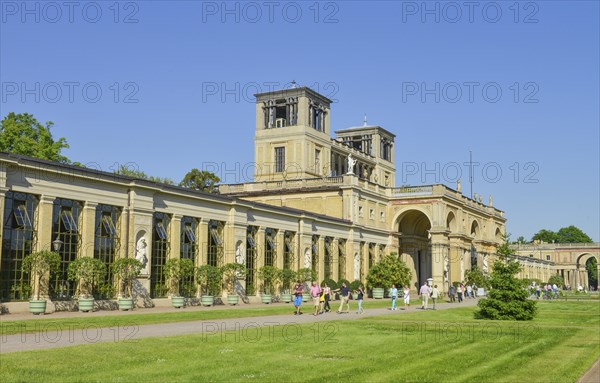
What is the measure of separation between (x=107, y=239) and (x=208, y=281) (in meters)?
8.65

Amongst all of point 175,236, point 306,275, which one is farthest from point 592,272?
point 175,236

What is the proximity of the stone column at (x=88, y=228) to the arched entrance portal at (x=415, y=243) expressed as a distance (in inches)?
1788

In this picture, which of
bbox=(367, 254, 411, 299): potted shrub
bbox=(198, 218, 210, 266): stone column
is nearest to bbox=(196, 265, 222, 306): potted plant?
bbox=(198, 218, 210, 266): stone column

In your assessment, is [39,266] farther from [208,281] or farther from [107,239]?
[208,281]

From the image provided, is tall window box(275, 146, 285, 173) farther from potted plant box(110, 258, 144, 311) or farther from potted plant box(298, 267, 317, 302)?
potted plant box(110, 258, 144, 311)

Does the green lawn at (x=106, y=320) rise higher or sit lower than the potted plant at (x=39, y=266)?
lower

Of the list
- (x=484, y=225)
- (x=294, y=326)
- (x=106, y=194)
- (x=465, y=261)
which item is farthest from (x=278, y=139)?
(x=294, y=326)

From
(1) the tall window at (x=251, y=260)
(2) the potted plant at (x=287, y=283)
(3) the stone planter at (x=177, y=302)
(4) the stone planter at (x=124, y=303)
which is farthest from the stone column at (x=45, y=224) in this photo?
(2) the potted plant at (x=287, y=283)

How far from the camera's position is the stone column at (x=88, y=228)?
33625 millimetres

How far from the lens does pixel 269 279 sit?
159 feet

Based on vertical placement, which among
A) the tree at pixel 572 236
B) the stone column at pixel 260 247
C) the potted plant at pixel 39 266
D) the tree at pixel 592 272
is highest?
the tree at pixel 572 236

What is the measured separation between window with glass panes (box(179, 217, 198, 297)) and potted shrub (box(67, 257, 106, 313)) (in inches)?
298

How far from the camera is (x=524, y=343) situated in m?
21.1

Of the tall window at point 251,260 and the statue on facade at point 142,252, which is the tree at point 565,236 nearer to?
the tall window at point 251,260
